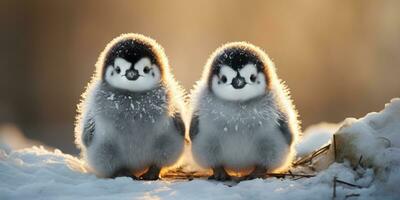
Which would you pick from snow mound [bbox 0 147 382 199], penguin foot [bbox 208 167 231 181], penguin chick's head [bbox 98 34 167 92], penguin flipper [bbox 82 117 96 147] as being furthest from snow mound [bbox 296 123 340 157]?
penguin flipper [bbox 82 117 96 147]

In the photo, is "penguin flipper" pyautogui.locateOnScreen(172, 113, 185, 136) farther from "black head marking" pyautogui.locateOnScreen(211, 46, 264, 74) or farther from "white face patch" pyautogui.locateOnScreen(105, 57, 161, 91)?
"black head marking" pyautogui.locateOnScreen(211, 46, 264, 74)

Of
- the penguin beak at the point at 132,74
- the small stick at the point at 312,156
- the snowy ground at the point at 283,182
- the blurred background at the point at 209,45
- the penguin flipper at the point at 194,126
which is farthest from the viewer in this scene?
the blurred background at the point at 209,45

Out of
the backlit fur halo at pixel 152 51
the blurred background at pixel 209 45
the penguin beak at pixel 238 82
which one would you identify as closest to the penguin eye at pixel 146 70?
the backlit fur halo at pixel 152 51

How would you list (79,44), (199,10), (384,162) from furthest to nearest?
(199,10) < (79,44) < (384,162)

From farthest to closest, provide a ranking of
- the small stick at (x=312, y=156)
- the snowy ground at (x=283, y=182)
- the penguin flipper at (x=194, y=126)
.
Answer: the small stick at (x=312, y=156) < the penguin flipper at (x=194, y=126) < the snowy ground at (x=283, y=182)

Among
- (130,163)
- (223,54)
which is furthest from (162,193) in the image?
(223,54)

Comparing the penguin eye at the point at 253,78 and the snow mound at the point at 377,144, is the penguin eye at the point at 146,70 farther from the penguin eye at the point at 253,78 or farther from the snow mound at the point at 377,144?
the snow mound at the point at 377,144

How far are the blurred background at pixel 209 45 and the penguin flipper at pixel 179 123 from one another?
1350cm

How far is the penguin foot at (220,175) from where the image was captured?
5.81 metres

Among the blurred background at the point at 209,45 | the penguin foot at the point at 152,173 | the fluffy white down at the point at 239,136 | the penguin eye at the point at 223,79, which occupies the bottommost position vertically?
the penguin foot at the point at 152,173

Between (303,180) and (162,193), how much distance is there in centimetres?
94

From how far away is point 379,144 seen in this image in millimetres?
5176

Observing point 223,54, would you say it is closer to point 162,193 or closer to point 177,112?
point 177,112

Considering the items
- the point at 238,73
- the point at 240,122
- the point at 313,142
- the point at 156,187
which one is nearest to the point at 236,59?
the point at 238,73
